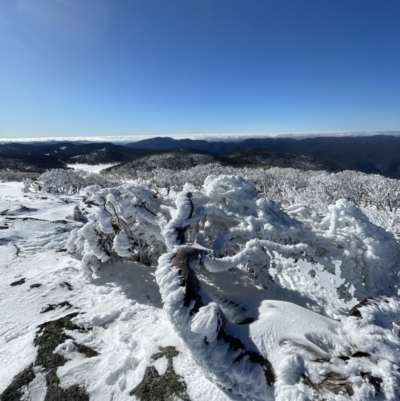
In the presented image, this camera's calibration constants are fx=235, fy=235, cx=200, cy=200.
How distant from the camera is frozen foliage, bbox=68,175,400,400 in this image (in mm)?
2896

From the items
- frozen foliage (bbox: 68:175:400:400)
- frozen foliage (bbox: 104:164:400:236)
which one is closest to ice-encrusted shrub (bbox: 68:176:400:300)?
frozen foliage (bbox: 68:175:400:400)

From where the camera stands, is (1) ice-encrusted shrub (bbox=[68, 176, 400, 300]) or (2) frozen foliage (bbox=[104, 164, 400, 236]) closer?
(1) ice-encrusted shrub (bbox=[68, 176, 400, 300])

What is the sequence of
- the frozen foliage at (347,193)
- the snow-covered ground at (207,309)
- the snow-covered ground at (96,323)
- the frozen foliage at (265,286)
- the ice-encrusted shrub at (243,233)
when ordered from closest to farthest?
the frozen foliage at (265,286) → the snow-covered ground at (207,309) → the snow-covered ground at (96,323) → the ice-encrusted shrub at (243,233) → the frozen foliage at (347,193)

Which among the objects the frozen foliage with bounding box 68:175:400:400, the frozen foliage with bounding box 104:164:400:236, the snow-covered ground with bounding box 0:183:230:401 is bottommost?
the frozen foliage with bounding box 104:164:400:236

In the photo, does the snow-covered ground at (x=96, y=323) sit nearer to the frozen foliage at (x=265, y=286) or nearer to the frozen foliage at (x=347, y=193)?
the frozen foliage at (x=265, y=286)

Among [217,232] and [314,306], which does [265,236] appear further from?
[314,306]

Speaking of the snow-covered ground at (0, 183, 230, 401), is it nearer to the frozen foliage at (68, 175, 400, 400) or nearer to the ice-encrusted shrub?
the frozen foliage at (68, 175, 400, 400)

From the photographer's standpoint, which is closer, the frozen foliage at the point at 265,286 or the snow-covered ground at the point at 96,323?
the frozen foliage at the point at 265,286

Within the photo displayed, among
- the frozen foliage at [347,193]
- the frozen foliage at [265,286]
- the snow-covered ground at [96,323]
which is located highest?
the frozen foliage at [265,286]

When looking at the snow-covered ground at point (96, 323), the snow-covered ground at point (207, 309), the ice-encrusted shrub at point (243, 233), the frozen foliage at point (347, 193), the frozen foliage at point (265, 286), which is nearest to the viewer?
the frozen foliage at point (265, 286)

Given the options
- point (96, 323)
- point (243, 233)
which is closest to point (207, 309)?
point (243, 233)

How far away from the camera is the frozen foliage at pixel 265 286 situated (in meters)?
2.90

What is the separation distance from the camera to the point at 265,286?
21.6ft

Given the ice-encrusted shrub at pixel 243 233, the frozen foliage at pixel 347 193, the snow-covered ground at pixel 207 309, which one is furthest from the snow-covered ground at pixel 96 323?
the frozen foliage at pixel 347 193
